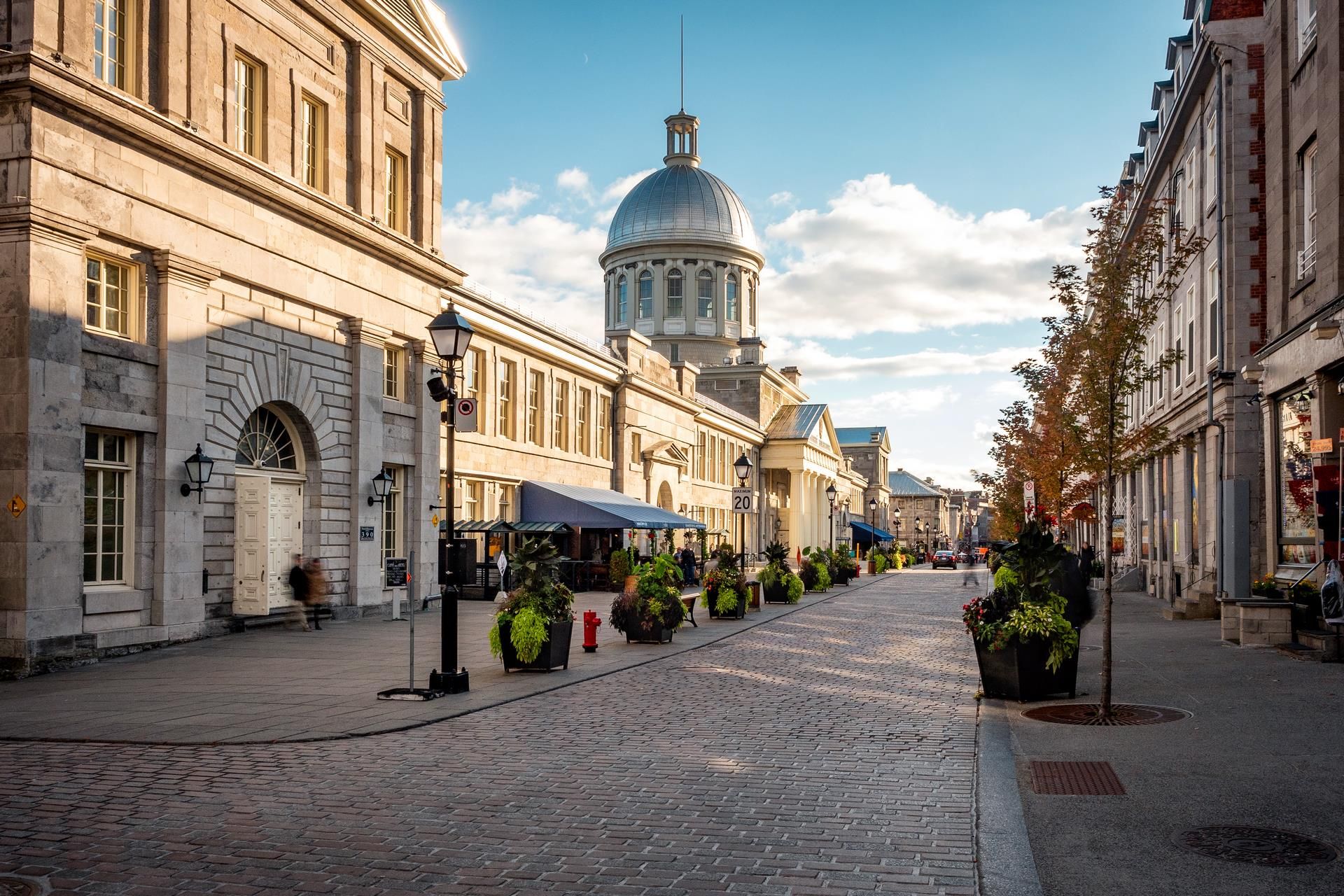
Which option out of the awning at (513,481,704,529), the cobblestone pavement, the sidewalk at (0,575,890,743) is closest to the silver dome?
the awning at (513,481,704,529)

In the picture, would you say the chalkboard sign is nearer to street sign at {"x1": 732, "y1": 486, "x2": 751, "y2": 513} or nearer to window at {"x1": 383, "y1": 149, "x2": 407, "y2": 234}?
window at {"x1": 383, "y1": 149, "x2": 407, "y2": 234}

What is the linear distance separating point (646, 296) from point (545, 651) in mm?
80511

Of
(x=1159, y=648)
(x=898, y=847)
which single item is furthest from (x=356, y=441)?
(x=898, y=847)

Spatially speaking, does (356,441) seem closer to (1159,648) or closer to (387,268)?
(387,268)

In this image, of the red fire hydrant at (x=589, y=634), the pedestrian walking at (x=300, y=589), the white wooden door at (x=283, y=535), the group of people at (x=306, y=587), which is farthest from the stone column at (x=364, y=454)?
the red fire hydrant at (x=589, y=634)

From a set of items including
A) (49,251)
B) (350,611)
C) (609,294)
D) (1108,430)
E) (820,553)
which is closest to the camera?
(1108,430)

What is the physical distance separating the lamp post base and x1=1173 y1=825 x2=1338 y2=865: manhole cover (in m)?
8.55

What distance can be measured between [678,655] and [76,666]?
28.0 feet

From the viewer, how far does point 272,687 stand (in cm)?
1415

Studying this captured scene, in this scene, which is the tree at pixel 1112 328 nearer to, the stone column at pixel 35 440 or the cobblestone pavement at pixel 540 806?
the cobblestone pavement at pixel 540 806

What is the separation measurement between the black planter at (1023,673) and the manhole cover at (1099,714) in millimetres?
438

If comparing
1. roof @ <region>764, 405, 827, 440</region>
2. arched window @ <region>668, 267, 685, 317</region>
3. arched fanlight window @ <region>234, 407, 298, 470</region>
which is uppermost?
arched window @ <region>668, 267, 685, 317</region>

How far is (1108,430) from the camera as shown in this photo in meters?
12.7

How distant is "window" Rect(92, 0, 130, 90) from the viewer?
1781cm
